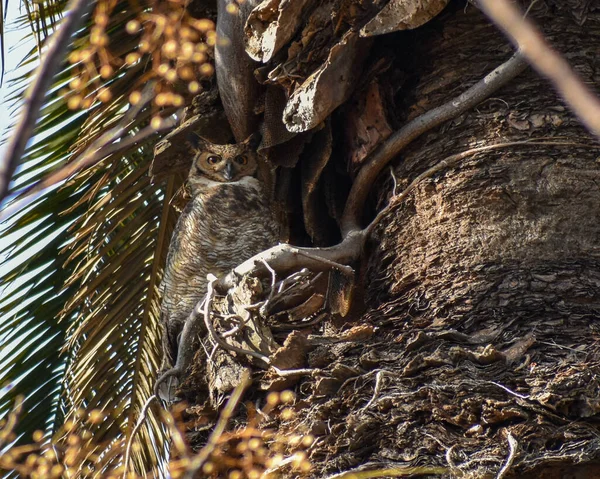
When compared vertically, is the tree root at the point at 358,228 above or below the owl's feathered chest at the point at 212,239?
above

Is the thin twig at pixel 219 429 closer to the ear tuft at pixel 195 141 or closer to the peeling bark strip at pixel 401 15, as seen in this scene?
the peeling bark strip at pixel 401 15

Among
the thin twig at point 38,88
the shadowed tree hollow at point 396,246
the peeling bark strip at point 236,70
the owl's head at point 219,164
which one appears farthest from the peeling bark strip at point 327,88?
the thin twig at point 38,88

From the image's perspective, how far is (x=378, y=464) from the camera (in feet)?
5.99

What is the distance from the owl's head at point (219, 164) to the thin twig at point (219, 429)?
1830mm

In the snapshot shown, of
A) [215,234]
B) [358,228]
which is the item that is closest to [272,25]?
[358,228]

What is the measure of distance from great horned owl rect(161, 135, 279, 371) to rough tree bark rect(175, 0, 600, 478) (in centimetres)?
103

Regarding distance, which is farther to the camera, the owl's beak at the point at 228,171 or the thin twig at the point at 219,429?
the owl's beak at the point at 228,171

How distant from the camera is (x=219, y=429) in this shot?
1.58 meters

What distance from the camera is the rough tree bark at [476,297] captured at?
181cm

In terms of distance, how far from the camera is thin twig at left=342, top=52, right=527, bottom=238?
2484 millimetres

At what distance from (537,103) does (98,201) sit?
74.2 inches

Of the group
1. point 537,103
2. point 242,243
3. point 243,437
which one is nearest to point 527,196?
point 537,103

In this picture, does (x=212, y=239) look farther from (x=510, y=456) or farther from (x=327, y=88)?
(x=510, y=456)

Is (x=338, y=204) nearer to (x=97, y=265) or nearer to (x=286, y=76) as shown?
(x=286, y=76)
